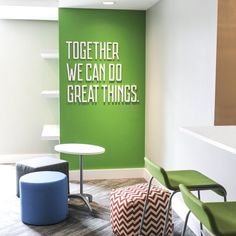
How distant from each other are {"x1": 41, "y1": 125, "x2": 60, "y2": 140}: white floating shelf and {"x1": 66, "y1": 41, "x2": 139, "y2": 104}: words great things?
52 centimetres

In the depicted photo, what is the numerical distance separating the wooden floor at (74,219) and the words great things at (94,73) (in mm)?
1159

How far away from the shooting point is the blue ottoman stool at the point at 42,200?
3.62m

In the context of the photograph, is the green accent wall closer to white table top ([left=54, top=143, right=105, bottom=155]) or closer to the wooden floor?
the wooden floor

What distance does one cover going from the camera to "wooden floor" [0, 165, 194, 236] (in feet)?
11.6

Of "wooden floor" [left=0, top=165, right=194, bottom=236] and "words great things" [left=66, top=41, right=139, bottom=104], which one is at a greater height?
"words great things" [left=66, top=41, right=139, bottom=104]

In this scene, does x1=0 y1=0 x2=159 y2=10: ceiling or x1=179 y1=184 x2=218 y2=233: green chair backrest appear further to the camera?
x1=0 y1=0 x2=159 y2=10: ceiling

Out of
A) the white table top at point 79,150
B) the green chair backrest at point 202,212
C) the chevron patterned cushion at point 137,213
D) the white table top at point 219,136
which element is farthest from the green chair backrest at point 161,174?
the white table top at point 79,150

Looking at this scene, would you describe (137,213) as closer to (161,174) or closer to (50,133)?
(161,174)

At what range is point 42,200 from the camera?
11.9ft

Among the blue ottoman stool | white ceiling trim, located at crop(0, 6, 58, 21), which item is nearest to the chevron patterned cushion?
the blue ottoman stool

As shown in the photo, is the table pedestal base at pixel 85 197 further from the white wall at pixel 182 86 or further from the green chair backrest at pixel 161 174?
the green chair backrest at pixel 161 174

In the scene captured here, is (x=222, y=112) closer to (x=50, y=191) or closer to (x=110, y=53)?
(x=50, y=191)

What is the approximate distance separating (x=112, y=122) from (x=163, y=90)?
1.07 metres

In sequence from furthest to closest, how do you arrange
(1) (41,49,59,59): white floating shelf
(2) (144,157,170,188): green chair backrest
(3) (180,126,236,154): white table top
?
(1) (41,49,59,59): white floating shelf < (2) (144,157,170,188): green chair backrest < (3) (180,126,236,154): white table top
